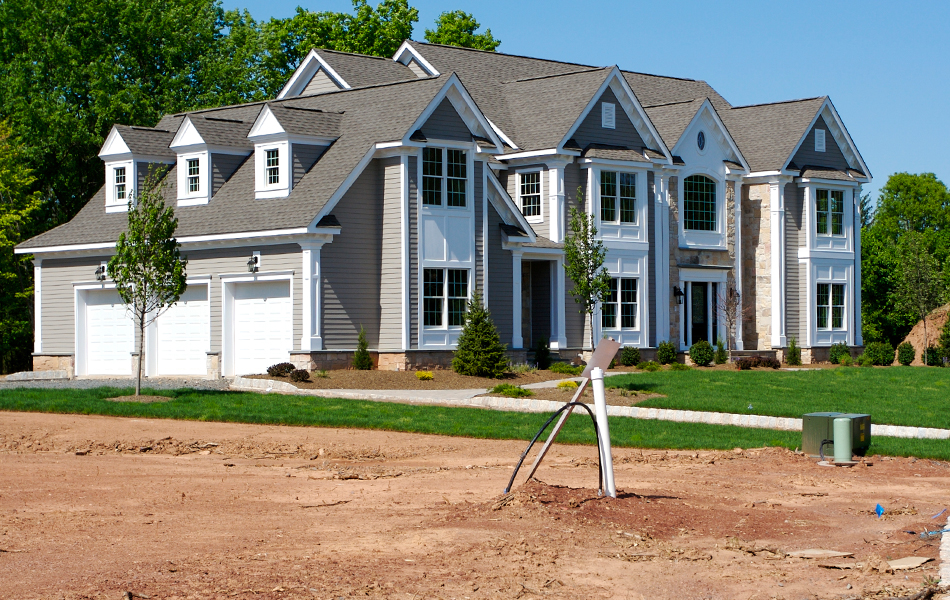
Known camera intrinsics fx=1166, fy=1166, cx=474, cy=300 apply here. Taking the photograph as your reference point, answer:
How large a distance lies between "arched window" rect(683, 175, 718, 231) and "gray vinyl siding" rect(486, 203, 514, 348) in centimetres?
825

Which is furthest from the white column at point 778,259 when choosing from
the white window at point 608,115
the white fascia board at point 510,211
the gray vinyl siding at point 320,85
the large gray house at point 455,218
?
the gray vinyl siding at point 320,85

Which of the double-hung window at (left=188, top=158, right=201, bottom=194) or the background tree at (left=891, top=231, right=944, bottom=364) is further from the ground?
the double-hung window at (left=188, top=158, right=201, bottom=194)

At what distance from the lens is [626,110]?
37.0 m

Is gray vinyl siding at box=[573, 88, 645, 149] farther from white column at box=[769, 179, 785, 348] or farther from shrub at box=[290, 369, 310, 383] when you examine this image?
shrub at box=[290, 369, 310, 383]

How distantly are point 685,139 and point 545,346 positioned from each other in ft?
30.8

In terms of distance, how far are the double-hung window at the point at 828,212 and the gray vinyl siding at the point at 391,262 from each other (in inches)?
696

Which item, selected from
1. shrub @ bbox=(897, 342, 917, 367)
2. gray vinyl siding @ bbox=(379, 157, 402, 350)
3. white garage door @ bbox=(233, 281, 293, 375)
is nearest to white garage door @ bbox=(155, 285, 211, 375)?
white garage door @ bbox=(233, 281, 293, 375)

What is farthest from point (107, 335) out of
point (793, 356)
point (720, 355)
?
point (793, 356)

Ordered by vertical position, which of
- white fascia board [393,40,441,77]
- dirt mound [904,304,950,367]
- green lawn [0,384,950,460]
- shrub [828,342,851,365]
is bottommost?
green lawn [0,384,950,460]

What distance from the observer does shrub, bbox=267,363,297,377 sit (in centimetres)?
2845

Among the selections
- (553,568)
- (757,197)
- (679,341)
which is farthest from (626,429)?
(757,197)

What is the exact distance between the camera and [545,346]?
112ft

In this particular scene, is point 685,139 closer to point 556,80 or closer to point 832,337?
point 556,80

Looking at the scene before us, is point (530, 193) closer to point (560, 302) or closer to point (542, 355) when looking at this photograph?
point (560, 302)
